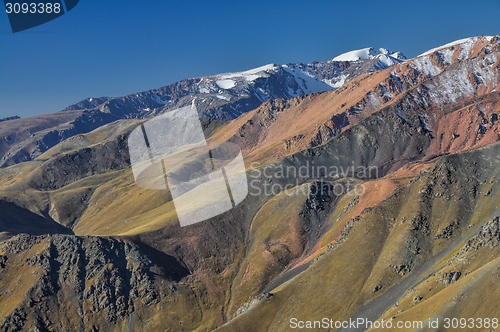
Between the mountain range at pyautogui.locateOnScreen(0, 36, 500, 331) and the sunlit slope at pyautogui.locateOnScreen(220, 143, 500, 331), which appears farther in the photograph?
the mountain range at pyautogui.locateOnScreen(0, 36, 500, 331)

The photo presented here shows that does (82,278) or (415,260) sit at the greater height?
(82,278)

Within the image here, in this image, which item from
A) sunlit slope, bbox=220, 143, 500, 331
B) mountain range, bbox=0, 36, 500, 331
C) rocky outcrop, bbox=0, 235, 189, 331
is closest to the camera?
sunlit slope, bbox=220, 143, 500, 331

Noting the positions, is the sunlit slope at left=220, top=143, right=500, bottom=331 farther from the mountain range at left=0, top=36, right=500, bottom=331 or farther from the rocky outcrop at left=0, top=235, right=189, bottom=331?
the rocky outcrop at left=0, top=235, right=189, bottom=331

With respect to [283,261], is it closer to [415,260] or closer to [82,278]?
[415,260]

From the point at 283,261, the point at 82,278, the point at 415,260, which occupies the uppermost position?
the point at 82,278

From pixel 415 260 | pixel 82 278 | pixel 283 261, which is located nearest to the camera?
pixel 415 260

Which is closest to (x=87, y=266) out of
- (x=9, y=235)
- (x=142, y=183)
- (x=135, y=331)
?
(x=135, y=331)

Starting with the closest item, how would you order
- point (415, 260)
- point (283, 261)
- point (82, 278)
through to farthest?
point (415, 260)
point (82, 278)
point (283, 261)

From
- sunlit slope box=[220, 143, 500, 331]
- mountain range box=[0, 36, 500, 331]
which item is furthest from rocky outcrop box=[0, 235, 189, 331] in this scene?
sunlit slope box=[220, 143, 500, 331]

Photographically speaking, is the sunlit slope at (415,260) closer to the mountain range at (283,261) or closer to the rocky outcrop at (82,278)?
the mountain range at (283,261)

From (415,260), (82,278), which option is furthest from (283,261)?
(82,278)

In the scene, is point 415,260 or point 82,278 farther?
point 82,278

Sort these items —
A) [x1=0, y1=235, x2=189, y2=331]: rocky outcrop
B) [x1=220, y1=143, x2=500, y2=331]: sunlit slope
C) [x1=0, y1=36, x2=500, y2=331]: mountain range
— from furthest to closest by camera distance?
[x1=0, y1=235, x2=189, y2=331]: rocky outcrop → [x1=0, y1=36, x2=500, y2=331]: mountain range → [x1=220, y1=143, x2=500, y2=331]: sunlit slope
